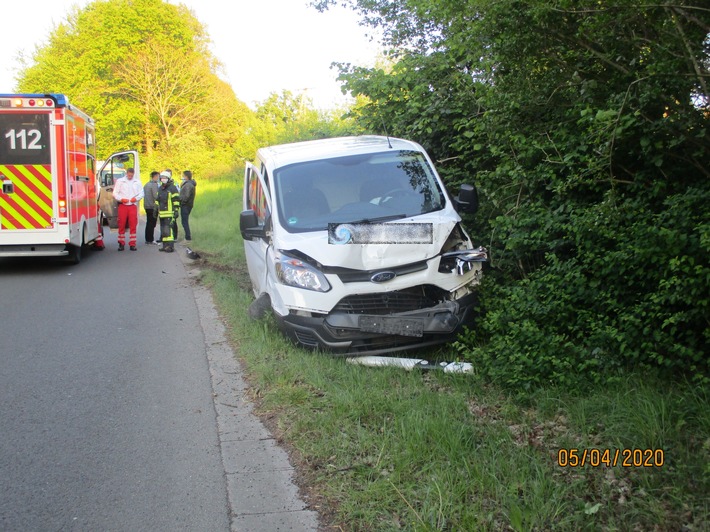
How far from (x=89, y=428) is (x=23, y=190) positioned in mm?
8560

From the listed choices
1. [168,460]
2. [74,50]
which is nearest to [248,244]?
[168,460]

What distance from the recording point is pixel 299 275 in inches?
251

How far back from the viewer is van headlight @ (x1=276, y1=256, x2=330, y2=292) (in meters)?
6.27

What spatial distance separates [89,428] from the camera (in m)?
5.14

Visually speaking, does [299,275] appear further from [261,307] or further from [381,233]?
[261,307]

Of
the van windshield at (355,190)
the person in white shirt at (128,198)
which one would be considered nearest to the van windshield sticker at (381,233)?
the van windshield at (355,190)

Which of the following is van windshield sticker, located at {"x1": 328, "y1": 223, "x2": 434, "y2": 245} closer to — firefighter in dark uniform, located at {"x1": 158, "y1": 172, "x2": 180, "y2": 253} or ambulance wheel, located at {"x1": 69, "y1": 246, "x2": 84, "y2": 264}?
ambulance wheel, located at {"x1": 69, "y1": 246, "x2": 84, "y2": 264}

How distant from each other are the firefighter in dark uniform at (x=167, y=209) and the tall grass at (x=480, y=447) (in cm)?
1104

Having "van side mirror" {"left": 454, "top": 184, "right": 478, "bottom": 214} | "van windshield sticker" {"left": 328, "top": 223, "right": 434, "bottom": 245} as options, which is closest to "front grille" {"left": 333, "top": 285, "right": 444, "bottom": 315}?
"van windshield sticker" {"left": 328, "top": 223, "right": 434, "bottom": 245}

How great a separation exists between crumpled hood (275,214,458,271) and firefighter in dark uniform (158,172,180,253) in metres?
10.5

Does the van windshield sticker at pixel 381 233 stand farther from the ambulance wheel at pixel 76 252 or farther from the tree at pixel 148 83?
the tree at pixel 148 83

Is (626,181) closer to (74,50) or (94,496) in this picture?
(94,496)
